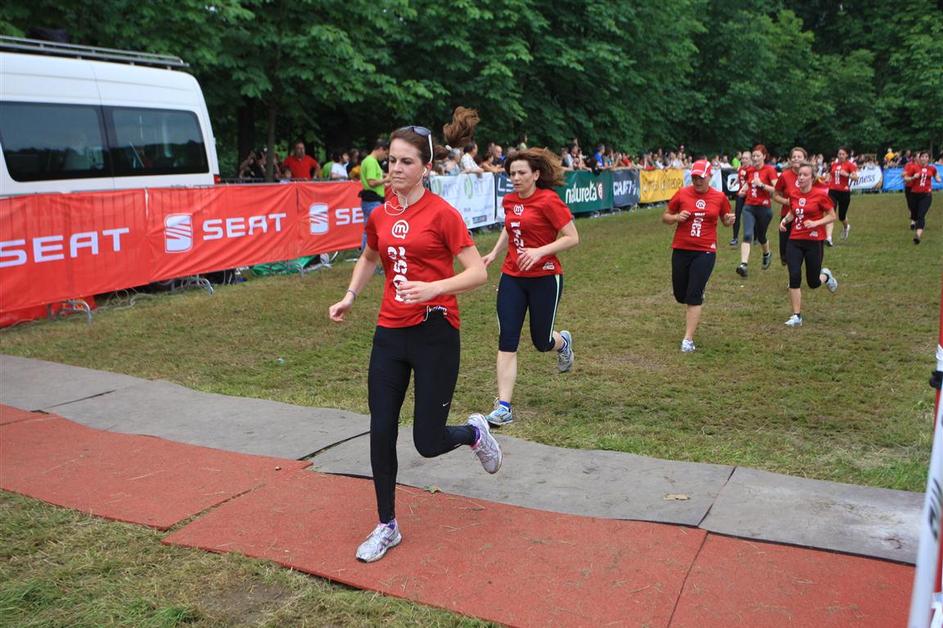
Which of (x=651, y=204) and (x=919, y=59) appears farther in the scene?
(x=919, y=59)

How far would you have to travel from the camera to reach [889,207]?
28.0 metres

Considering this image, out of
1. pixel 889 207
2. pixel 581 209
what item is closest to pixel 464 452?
pixel 581 209

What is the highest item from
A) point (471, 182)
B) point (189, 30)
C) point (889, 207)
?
point (189, 30)

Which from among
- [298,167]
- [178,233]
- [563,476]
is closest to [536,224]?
[563,476]

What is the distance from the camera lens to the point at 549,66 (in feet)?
90.5

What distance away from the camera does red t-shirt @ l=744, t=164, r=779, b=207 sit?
49.1 feet

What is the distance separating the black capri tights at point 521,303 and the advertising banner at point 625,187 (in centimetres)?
2143

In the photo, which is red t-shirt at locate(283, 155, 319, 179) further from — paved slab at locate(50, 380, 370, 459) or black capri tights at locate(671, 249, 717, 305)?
paved slab at locate(50, 380, 370, 459)

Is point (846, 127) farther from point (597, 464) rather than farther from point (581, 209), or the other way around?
point (597, 464)

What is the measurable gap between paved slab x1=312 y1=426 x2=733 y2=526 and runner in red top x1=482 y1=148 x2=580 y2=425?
0.73 meters

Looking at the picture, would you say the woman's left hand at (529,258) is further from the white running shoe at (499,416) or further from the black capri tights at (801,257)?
the black capri tights at (801,257)

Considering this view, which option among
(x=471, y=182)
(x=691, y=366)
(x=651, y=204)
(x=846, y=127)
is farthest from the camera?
(x=846, y=127)

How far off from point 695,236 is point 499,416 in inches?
131

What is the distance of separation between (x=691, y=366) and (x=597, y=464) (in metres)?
2.87
